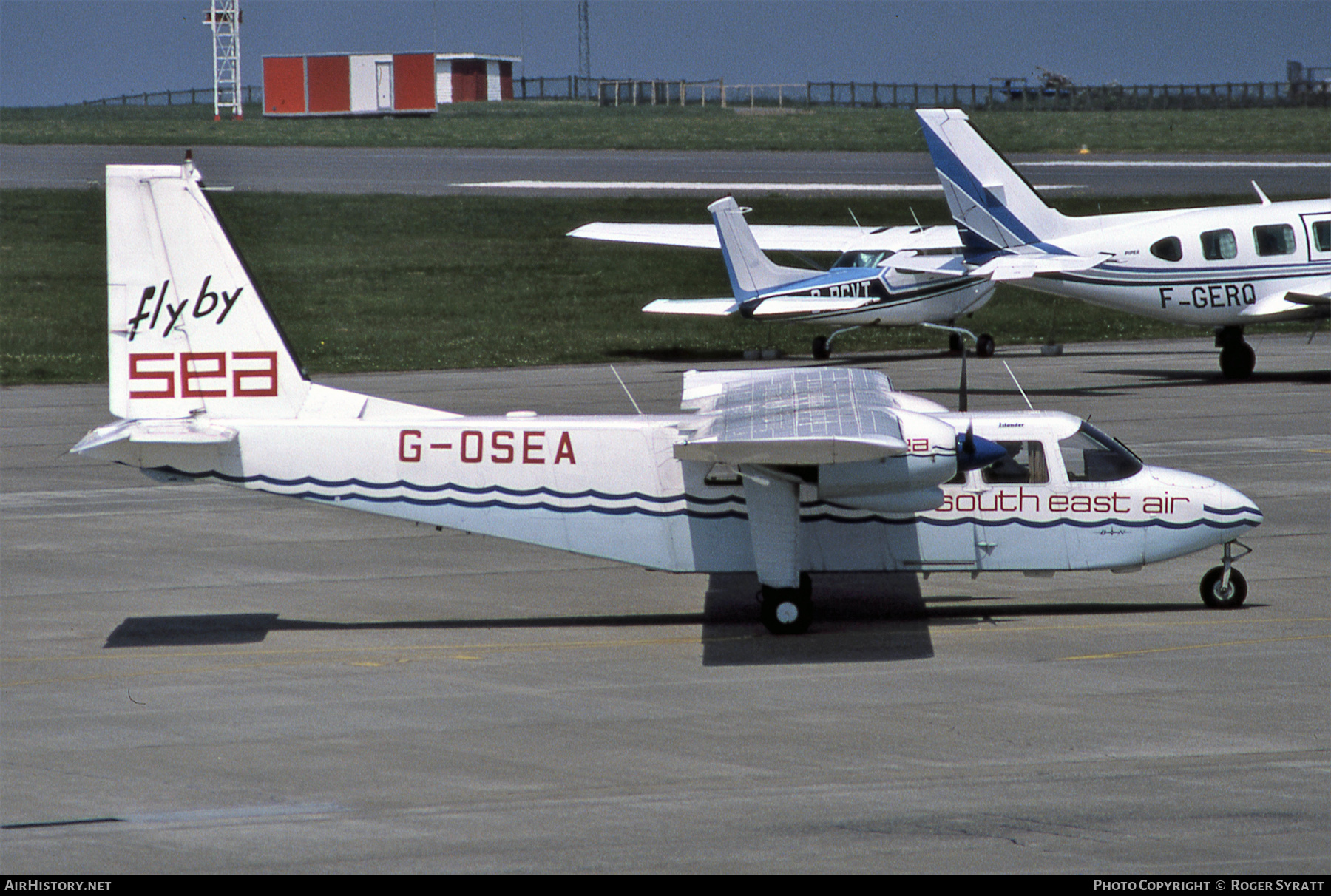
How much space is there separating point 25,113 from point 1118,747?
511 ft

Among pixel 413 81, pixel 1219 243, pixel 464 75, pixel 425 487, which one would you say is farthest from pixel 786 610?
pixel 464 75

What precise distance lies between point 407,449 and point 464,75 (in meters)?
149

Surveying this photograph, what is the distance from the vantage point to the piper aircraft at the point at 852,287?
3753cm

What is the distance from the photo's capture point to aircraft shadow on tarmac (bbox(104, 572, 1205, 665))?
16.1 meters

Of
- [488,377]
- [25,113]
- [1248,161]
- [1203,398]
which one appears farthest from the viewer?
[25,113]

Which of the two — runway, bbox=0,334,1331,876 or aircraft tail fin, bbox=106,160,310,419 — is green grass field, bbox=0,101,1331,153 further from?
aircraft tail fin, bbox=106,160,310,419

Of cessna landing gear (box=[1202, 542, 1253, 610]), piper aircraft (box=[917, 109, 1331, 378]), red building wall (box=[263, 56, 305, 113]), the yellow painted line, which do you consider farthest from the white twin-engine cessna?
red building wall (box=[263, 56, 305, 113])

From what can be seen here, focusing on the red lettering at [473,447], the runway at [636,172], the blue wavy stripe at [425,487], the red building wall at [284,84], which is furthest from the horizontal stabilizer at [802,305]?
the red building wall at [284,84]

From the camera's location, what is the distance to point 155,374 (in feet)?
55.1

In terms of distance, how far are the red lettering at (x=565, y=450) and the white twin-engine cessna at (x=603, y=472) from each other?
0.08ft

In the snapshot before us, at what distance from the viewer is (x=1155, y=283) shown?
34625mm

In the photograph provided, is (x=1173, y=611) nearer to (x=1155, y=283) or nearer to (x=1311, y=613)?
(x=1311, y=613)

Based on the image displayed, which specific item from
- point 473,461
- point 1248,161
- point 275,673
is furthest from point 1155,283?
point 1248,161

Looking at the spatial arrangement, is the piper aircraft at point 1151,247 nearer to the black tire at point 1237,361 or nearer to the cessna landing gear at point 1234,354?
the cessna landing gear at point 1234,354
